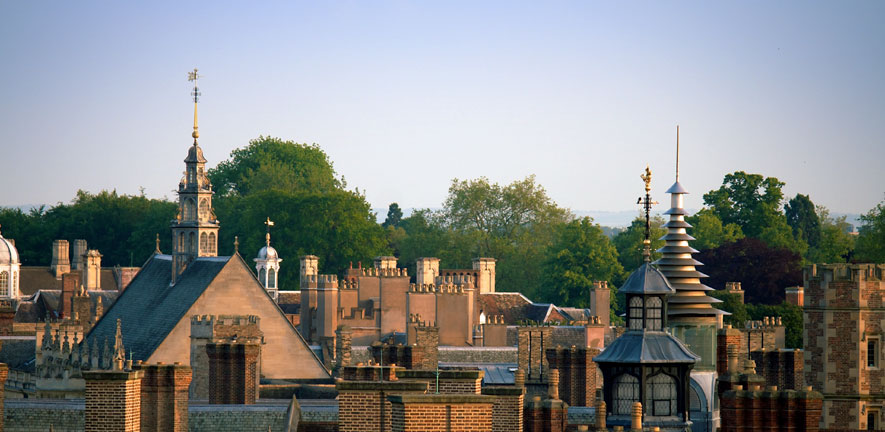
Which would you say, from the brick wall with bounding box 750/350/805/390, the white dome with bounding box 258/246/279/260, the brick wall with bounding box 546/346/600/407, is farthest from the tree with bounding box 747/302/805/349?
the brick wall with bounding box 546/346/600/407

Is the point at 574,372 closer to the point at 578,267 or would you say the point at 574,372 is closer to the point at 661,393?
the point at 661,393

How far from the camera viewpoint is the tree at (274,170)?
6280 inches

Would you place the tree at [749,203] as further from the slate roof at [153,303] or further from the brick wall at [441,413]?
the brick wall at [441,413]

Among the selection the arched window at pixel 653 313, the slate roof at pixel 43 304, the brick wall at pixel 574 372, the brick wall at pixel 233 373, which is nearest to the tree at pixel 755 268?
the slate roof at pixel 43 304

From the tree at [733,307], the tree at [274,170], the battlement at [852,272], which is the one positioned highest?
the tree at [274,170]

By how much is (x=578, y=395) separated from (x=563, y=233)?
76.9 m

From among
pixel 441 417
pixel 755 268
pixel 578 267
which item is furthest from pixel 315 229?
pixel 441 417

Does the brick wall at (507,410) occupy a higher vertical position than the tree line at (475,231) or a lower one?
lower

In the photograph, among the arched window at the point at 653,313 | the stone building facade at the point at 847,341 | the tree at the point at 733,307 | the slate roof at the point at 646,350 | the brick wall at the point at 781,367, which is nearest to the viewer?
the slate roof at the point at 646,350

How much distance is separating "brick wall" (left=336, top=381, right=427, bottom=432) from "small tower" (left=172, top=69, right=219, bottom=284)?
163 ft

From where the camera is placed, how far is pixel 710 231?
126 metres

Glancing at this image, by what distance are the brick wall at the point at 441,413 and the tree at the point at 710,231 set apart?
323 feet

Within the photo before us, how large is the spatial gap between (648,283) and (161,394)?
9640 millimetres

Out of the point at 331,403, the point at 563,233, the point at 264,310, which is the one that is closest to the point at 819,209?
the point at 563,233
